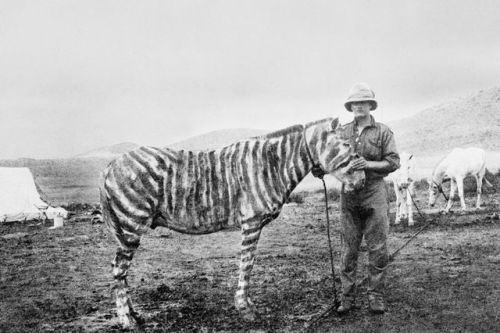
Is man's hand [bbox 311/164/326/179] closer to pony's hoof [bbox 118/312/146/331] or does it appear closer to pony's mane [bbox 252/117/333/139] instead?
pony's mane [bbox 252/117/333/139]

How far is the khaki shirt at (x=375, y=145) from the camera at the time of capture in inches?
230

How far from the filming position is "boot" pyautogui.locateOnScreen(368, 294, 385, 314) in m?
5.74

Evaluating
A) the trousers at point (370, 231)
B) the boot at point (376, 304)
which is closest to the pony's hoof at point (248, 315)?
the trousers at point (370, 231)

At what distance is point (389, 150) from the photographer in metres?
5.81

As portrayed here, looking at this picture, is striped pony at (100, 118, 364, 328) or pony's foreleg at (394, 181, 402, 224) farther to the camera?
pony's foreleg at (394, 181, 402, 224)

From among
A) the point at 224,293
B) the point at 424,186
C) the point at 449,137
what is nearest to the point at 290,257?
the point at 224,293

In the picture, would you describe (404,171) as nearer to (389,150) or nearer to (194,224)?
(389,150)

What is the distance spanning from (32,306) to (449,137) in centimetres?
4143

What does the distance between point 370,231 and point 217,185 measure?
1.93 meters

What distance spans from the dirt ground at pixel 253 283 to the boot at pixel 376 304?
8 cm

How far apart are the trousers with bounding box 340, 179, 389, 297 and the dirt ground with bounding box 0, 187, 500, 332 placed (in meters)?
0.38

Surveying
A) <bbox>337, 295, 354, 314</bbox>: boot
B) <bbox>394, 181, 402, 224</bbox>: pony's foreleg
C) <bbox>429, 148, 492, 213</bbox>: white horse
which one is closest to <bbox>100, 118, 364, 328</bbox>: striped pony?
<bbox>337, 295, 354, 314</bbox>: boot

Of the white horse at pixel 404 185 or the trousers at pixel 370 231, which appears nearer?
the trousers at pixel 370 231

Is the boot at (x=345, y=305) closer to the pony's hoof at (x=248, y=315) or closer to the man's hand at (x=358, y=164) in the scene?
the pony's hoof at (x=248, y=315)
